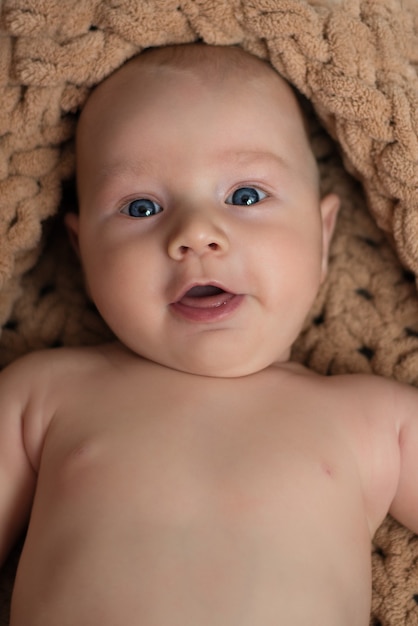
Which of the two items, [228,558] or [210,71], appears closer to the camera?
[228,558]

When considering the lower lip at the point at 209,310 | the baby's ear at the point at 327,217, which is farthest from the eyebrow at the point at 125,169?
the baby's ear at the point at 327,217

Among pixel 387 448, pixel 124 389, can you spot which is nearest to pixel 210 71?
pixel 124 389

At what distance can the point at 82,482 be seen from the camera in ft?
4.71

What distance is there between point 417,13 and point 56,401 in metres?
1.01

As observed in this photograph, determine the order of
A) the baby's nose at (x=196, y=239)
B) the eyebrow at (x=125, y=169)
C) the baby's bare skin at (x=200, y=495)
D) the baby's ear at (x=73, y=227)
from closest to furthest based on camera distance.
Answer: the baby's bare skin at (x=200, y=495), the baby's nose at (x=196, y=239), the eyebrow at (x=125, y=169), the baby's ear at (x=73, y=227)

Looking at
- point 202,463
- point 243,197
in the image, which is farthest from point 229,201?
point 202,463

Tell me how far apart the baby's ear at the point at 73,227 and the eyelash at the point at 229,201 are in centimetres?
19

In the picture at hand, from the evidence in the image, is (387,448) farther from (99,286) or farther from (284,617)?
(99,286)

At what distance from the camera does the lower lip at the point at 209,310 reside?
1.47 meters

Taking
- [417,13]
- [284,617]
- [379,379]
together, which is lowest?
[284,617]

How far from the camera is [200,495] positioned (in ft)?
4.58

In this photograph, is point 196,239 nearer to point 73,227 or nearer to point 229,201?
point 229,201

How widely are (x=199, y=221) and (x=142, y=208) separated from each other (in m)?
0.15

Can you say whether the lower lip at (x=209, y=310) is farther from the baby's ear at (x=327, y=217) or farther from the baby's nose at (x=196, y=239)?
the baby's ear at (x=327, y=217)
